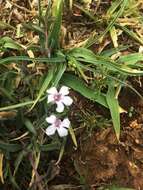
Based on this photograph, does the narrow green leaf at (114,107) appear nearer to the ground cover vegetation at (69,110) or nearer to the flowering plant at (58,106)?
the ground cover vegetation at (69,110)

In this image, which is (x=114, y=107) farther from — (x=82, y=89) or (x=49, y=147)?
(x=49, y=147)

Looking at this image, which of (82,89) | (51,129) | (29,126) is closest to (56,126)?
(51,129)

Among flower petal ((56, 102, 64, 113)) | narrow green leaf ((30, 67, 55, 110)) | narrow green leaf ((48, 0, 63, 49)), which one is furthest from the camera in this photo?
narrow green leaf ((48, 0, 63, 49))

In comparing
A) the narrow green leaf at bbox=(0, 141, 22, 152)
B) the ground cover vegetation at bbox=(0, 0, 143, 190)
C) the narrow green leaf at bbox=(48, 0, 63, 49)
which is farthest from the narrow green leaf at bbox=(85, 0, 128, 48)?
the narrow green leaf at bbox=(0, 141, 22, 152)

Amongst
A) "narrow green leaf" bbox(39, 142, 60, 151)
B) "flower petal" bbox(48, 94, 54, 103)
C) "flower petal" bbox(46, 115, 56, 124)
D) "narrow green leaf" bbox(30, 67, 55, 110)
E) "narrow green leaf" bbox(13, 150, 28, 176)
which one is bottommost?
"narrow green leaf" bbox(13, 150, 28, 176)

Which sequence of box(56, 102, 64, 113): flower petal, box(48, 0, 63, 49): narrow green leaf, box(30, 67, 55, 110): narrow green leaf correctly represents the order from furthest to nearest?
1. box(48, 0, 63, 49): narrow green leaf
2. box(30, 67, 55, 110): narrow green leaf
3. box(56, 102, 64, 113): flower petal

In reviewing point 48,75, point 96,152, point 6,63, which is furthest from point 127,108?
point 6,63

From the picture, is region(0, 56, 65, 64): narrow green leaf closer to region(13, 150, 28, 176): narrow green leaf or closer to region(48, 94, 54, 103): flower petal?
Result: region(48, 94, 54, 103): flower petal

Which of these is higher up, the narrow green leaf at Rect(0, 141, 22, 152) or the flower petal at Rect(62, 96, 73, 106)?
the flower petal at Rect(62, 96, 73, 106)

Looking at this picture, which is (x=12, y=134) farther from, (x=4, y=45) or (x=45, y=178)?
(x=4, y=45)
